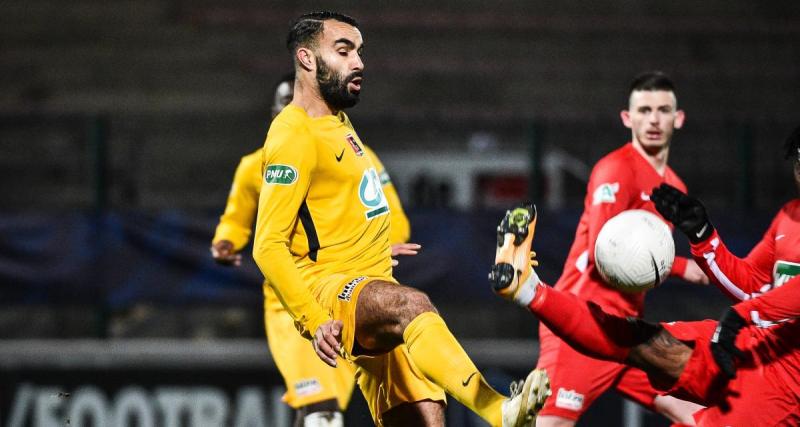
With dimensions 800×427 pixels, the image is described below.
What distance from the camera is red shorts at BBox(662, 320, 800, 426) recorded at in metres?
4.50

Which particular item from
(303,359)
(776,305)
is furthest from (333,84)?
(776,305)

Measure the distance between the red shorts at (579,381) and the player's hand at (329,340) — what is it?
1492 mm

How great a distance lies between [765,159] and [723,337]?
6954 mm

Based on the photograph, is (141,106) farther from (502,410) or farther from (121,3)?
(502,410)

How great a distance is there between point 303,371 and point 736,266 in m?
2.20

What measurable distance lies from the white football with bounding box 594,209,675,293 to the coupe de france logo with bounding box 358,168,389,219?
935 millimetres

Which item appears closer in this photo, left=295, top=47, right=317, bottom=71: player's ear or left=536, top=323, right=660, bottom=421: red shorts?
left=295, top=47, right=317, bottom=71: player's ear

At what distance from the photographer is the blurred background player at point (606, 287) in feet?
Answer: 17.5

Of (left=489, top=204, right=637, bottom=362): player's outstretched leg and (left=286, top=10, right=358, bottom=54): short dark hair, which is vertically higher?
(left=286, top=10, right=358, bottom=54): short dark hair

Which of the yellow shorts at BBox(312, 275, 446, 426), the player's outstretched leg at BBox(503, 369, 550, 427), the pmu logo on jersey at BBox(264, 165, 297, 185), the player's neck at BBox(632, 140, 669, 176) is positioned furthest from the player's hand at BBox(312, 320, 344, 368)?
the player's neck at BBox(632, 140, 669, 176)

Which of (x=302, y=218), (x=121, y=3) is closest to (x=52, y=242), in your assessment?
(x=302, y=218)

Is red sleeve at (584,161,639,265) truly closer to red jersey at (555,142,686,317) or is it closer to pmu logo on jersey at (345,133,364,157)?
red jersey at (555,142,686,317)

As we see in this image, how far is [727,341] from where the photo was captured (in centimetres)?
439

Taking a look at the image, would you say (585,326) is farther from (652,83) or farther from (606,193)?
(652,83)
